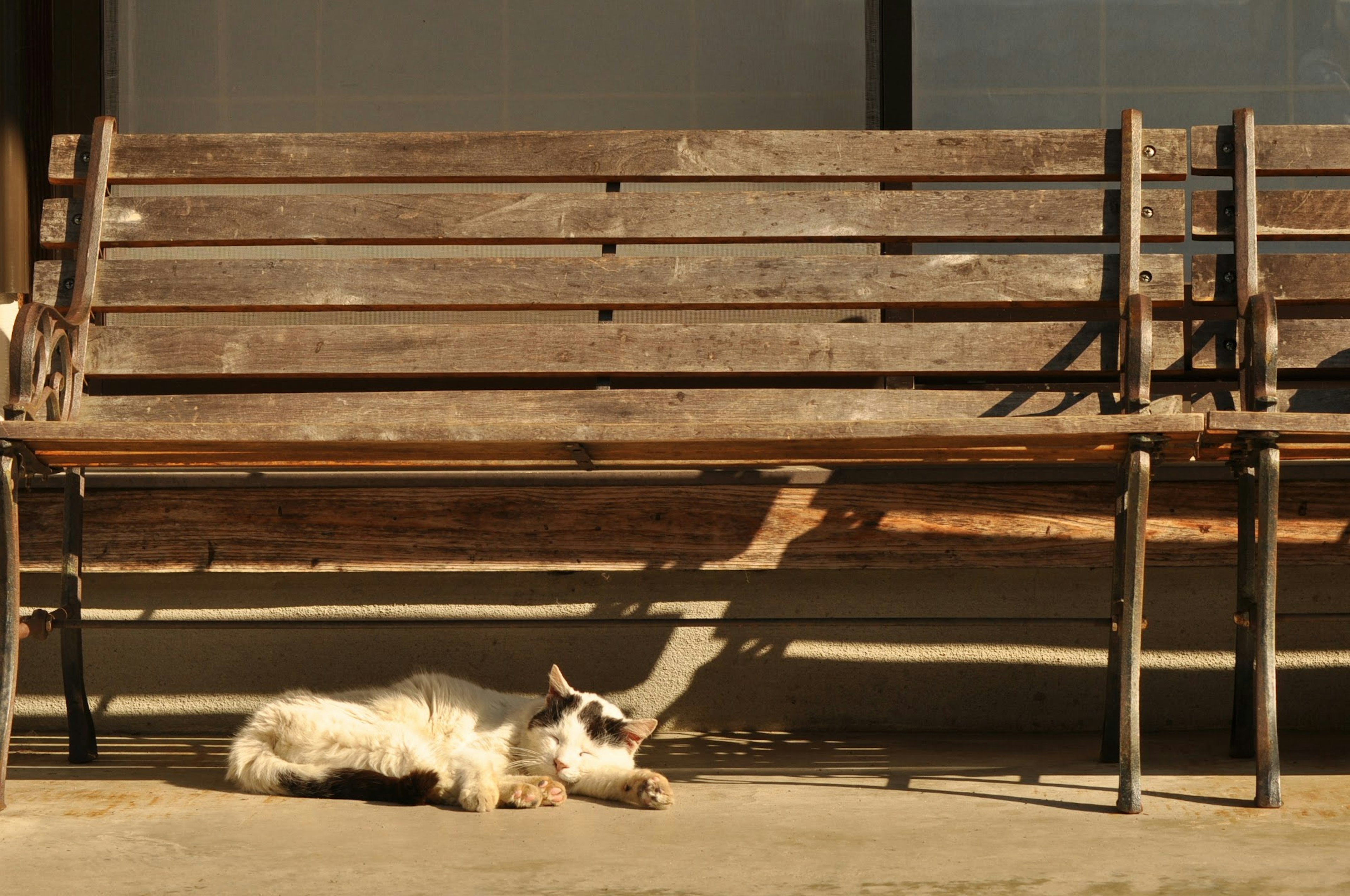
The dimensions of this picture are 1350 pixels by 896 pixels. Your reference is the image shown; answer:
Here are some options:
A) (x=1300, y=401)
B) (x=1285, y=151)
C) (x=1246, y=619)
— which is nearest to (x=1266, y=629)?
(x=1246, y=619)

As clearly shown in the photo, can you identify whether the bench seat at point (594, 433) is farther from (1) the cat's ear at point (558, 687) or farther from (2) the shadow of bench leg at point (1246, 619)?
(1) the cat's ear at point (558, 687)

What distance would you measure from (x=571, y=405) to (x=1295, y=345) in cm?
166

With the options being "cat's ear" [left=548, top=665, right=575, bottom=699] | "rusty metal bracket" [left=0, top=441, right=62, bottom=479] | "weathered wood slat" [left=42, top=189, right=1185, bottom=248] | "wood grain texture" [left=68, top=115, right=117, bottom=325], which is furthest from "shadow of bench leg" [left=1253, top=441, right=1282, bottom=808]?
"wood grain texture" [left=68, top=115, right=117, bottom=325]

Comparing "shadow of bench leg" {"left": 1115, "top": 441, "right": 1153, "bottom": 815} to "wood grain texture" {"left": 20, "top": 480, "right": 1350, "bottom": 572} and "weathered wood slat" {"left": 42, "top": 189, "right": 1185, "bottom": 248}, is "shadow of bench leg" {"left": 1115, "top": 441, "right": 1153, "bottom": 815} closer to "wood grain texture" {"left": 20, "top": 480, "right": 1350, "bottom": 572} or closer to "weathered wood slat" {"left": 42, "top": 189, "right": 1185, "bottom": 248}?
Answer: "wood grain texture" {"left": 20, "top": 480, "right": 1350, "bottom": 572}

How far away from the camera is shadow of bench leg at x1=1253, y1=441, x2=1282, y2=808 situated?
2.31 meters

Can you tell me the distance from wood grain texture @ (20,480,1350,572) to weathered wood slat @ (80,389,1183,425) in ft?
0.60

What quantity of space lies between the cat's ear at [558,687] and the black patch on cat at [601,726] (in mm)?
54

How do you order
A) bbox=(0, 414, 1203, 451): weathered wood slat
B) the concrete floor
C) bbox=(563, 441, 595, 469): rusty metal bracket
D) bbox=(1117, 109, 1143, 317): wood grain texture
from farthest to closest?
bbox=(1117, 109, 1143, 317): wood grain texture
bbox=(563, 441, 595, 469): rusty metal bracket
bbox=(0, 414, 1203, 451): weathered wood slat
the concrete floor

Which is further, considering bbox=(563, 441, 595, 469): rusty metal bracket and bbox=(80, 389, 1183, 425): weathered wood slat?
bbox=(80, 389, 1183, 425): weathered wood slat

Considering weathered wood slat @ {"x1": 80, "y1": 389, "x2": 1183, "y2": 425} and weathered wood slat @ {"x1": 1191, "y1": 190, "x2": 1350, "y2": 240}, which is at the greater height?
weathered wood slat @ {"x1": 1191, "y1": 190, "x2": 1350, "y2": 240}

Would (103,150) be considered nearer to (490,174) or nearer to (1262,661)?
(490,174)

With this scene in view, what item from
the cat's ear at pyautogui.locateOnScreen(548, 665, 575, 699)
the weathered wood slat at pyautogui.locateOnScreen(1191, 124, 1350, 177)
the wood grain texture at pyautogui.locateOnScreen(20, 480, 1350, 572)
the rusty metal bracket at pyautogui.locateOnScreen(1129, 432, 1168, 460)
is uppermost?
the weathered wood slat at pyautogui.locateOnScreen(1191, 124, 1350, 177)

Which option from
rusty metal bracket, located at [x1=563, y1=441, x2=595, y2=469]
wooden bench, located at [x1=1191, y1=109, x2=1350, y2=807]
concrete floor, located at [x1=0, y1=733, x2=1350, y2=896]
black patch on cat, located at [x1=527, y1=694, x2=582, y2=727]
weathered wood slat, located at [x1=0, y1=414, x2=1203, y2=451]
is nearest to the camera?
concrete floor, located at [x1=0, y1=733, x2=1350, y2=896]

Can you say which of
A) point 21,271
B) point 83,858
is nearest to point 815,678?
point 83,858
